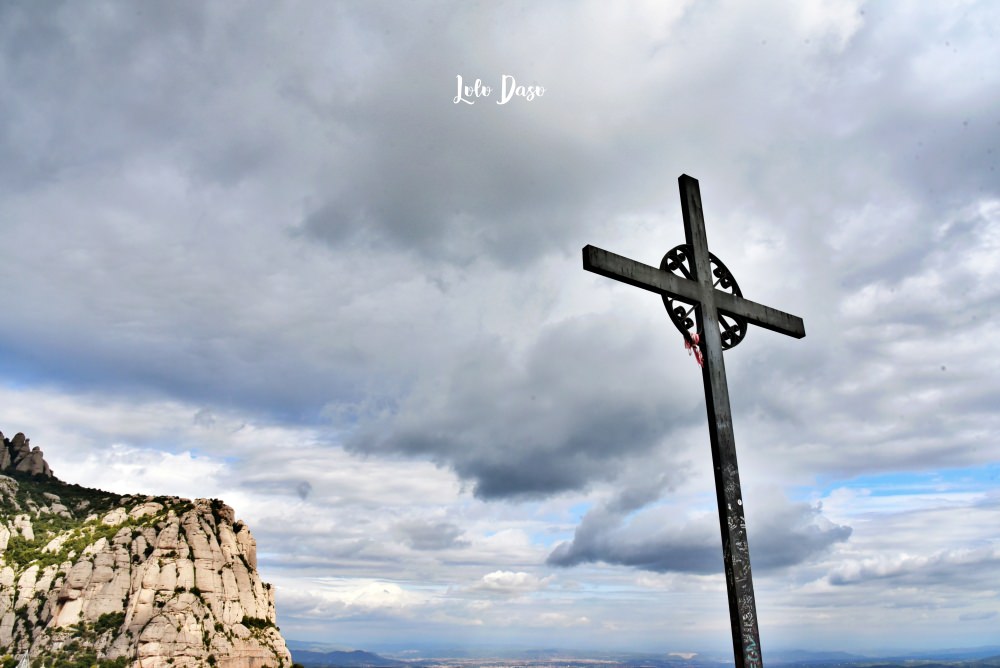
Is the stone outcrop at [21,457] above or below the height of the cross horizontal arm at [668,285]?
above

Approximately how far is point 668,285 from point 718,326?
0.80 m

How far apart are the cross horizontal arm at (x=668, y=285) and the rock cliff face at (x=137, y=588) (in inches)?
4839

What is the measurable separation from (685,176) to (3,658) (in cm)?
14026

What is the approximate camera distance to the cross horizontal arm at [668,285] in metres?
7.13

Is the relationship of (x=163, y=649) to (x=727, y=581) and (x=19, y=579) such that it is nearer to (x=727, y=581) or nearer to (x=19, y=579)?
(x=19, y=579)

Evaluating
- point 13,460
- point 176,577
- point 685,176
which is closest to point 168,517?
point 176,577

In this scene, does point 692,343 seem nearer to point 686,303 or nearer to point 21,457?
point 686,303

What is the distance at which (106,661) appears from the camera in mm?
106750

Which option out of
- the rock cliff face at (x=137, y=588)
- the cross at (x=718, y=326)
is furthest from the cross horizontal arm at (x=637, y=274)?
the rock cliff face at (x=137, y=588)

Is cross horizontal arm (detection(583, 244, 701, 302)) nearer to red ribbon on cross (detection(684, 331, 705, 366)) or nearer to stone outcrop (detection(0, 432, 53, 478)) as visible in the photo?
red ribbon on cross (detection(684, 331, 705, 366))

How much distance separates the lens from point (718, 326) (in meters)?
7.81

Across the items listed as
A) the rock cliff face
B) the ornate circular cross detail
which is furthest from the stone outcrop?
the ornate circular cross detail

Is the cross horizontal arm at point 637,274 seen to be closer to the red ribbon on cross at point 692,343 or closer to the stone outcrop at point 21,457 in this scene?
the red ribbon on cross at point 692,343

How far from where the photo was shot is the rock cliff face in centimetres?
11100
